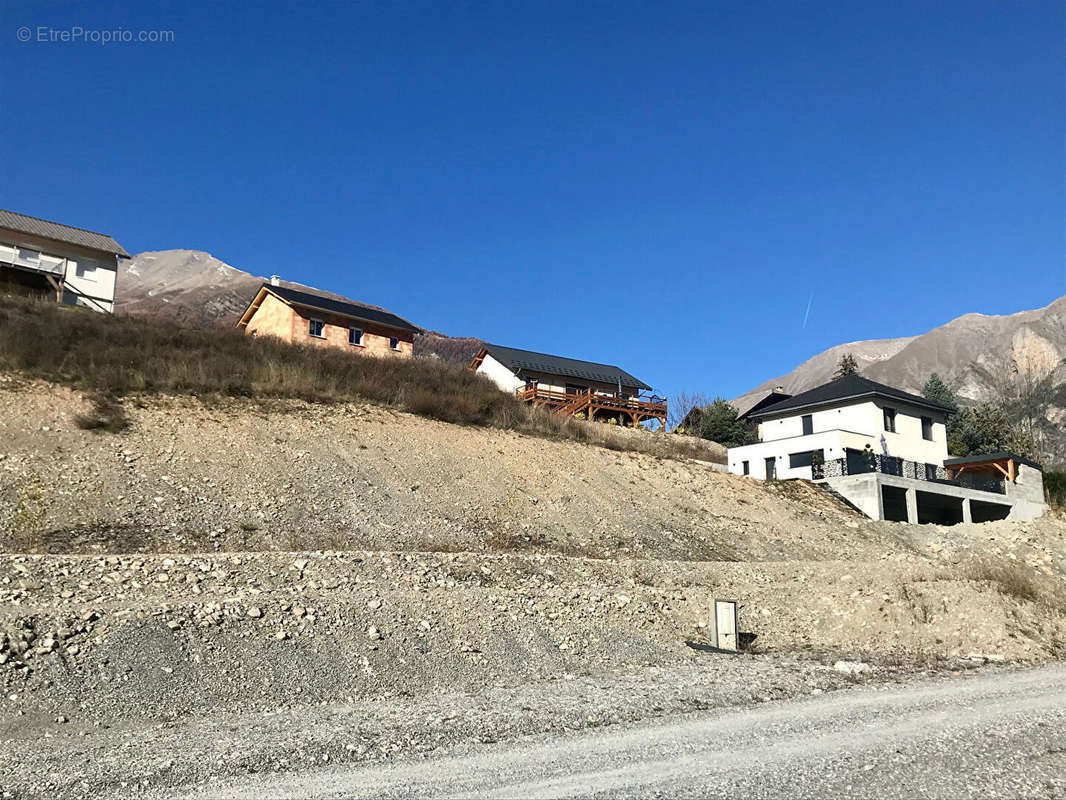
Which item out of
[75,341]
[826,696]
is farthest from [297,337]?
[826,696]

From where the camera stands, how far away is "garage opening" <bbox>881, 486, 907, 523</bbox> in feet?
102

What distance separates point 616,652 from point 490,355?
37.9 m

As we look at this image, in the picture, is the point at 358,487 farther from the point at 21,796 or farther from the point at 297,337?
the point at 297,337

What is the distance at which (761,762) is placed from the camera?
22.2 feet

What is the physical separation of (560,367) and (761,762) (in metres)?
43.1

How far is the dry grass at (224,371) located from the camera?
74.3ft

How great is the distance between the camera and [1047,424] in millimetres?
86875

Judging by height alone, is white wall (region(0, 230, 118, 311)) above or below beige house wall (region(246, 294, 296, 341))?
Result: above

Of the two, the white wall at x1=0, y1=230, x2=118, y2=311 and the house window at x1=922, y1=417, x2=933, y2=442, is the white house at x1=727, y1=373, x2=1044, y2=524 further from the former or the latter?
the white wall at x1=0, y1=230, x2=118, y2=311

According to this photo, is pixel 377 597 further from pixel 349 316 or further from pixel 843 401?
pixel 843 401

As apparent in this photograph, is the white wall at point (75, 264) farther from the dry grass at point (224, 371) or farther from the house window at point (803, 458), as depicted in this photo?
the house window at point (803, 458)

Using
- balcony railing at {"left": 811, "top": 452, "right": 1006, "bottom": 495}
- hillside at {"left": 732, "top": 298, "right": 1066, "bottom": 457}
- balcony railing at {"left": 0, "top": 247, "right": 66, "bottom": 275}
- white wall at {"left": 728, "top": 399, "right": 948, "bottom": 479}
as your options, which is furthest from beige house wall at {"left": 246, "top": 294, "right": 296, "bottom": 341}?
hillside at {"left": 732, "top": 298, "right": 1066, "bottom": 457}

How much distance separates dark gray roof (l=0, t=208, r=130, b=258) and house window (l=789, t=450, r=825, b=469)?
34.2 meters

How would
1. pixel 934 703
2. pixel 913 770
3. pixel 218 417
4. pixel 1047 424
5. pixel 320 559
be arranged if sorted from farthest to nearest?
1. pixel 1047 424
2. pixel 218 417
3. pixel 320 559
4. pixel 934 703
5. pixel 913 770
